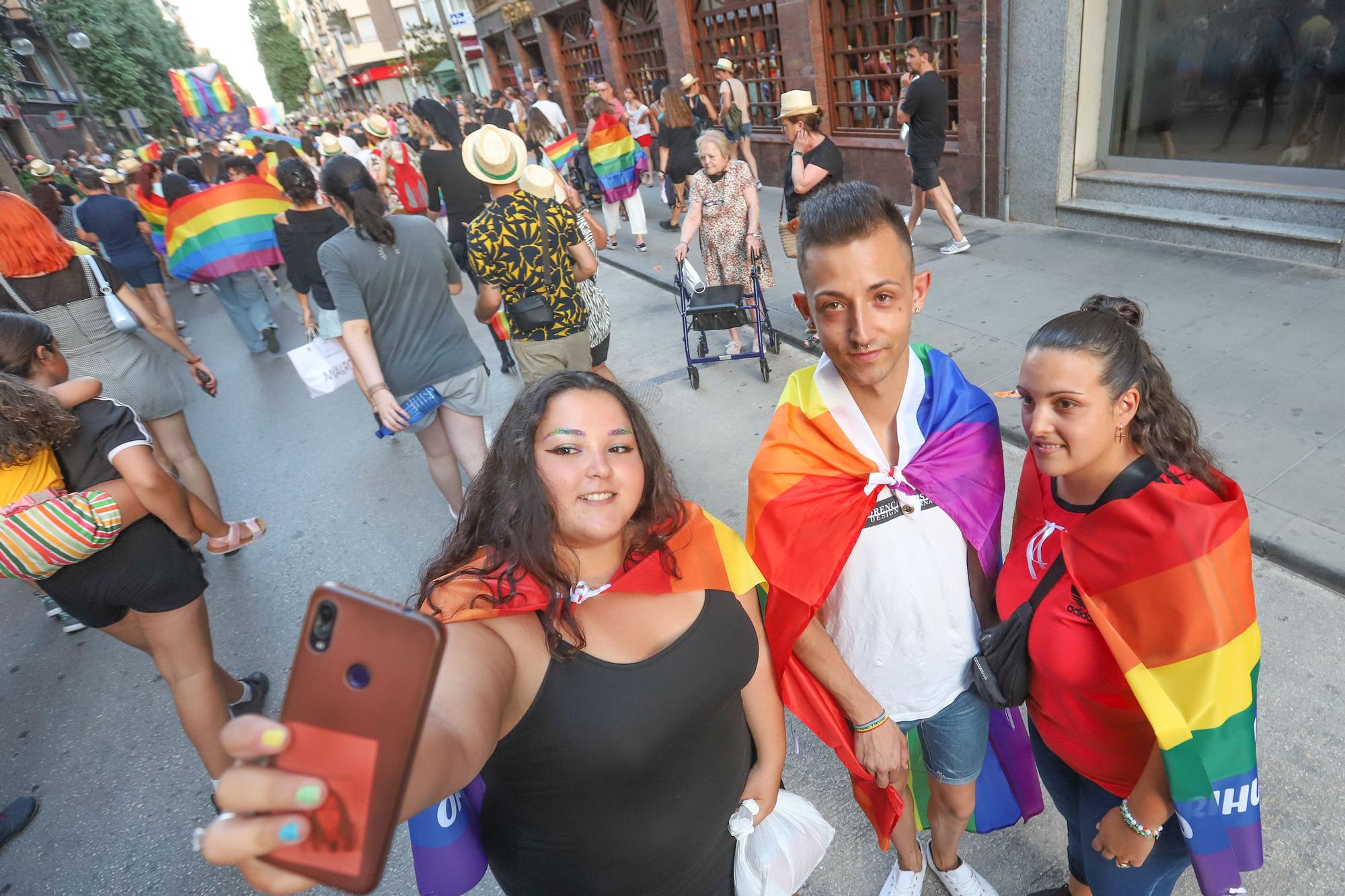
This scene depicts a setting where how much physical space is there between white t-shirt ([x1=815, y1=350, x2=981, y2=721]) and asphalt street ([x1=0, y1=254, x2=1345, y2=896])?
2.86 feet

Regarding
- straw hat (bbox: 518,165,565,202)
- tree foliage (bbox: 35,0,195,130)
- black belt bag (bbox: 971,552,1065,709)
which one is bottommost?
black belt bag (bbox: 971,552,1065,709)

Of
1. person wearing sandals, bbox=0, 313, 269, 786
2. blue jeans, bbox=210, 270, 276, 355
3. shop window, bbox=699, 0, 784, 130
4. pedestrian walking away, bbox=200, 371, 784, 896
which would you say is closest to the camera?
pedestrian walking away, bbox=200, 371, 784, 896

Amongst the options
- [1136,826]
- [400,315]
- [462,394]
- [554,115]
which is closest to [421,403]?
[462,394]

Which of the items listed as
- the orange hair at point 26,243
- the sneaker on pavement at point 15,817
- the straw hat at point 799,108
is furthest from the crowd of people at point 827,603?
the straw hat at point 799,108

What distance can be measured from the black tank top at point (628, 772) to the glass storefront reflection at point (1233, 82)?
7.68 metres

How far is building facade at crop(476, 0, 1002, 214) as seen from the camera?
7.88m

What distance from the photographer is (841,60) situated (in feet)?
32.7

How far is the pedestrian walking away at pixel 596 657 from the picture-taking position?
125 cm

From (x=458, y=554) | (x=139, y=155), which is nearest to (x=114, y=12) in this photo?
(x=139, y=155)

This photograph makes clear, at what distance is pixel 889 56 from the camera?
9.08 meters

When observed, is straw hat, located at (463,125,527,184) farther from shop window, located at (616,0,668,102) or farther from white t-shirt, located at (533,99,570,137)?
shop window, located at (616,0,668,102)

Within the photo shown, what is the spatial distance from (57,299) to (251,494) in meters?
1.88

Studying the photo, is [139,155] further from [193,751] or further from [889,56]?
[193,751]

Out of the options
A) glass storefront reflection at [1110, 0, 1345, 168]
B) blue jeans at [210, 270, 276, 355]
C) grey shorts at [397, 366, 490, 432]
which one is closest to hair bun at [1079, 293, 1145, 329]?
grey shorts at [397, 366, 490, 432]
